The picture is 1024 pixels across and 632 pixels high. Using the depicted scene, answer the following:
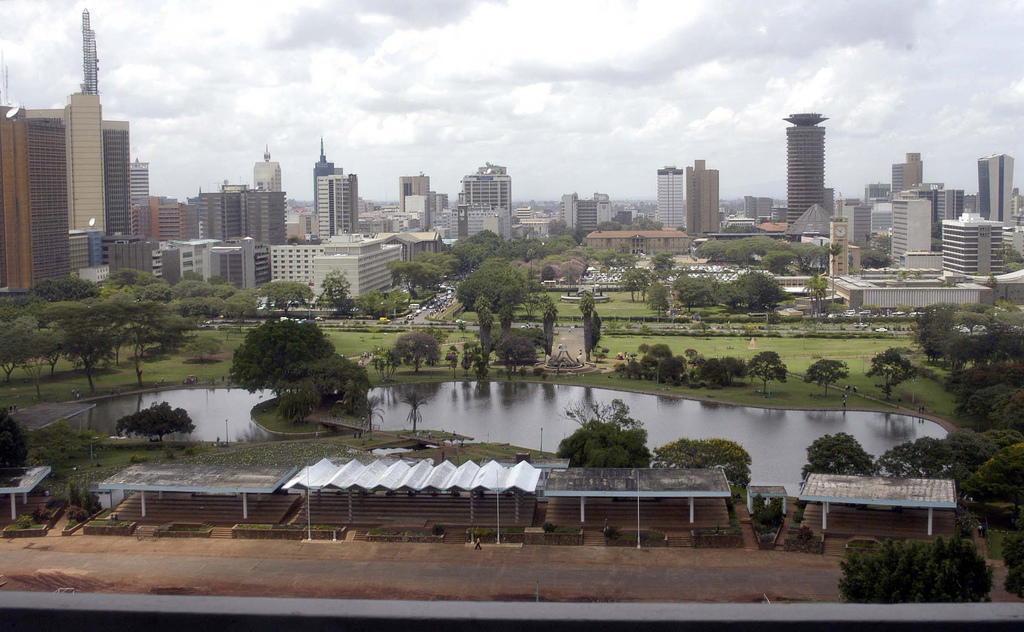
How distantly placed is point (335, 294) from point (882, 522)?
27.1 m

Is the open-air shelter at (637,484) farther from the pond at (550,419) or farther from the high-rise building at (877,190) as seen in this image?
the high-rise building at (877,190)

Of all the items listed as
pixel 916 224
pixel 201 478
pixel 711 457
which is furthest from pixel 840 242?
pixel 201 478

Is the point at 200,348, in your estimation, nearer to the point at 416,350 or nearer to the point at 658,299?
the point at 416,350

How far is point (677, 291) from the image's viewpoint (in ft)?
124

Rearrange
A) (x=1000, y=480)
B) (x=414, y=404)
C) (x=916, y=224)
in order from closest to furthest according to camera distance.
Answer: (x=1000, y=480) < (x=414, y=404) < (x=916, y=224)

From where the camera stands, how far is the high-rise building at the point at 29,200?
1406 inches

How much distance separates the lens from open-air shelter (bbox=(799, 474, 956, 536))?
38.2 ft

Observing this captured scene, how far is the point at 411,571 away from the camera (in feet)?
35.1

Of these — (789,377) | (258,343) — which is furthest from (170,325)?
(789,377)

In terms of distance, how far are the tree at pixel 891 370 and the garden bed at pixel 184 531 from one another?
1499 cm

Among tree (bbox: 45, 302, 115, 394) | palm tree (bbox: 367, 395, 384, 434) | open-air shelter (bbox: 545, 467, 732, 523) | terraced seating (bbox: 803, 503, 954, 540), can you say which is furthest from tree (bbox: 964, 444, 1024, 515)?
tree (bbox: 45, 302, 115, 394)

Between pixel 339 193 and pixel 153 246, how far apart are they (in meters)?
22.4

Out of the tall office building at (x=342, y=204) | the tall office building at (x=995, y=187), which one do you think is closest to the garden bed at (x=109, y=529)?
the tall office building at (x=342, y=204)

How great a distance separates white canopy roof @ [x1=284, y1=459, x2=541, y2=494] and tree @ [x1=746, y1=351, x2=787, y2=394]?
9.55m
